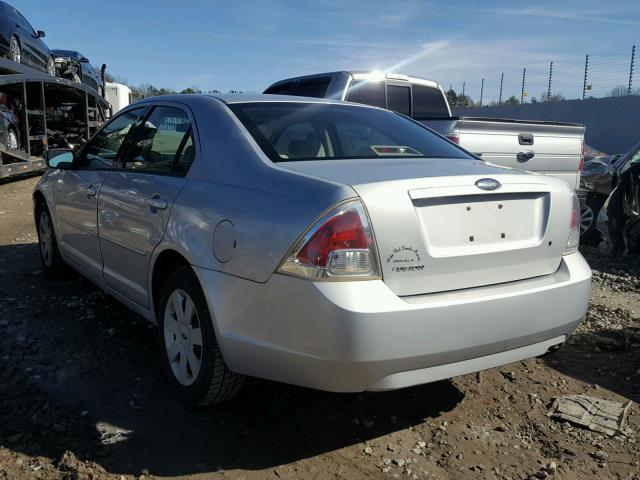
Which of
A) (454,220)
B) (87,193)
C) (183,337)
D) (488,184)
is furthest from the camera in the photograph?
(87,193)

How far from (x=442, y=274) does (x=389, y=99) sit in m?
6.72

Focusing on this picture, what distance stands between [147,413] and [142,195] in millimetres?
1250

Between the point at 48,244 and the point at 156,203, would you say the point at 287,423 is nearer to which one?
the point at 156,203

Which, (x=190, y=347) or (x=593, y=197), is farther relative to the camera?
(x=593, y=197)

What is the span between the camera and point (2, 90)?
11523mm

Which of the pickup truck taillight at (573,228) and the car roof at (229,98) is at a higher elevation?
the car roof at (229,98)

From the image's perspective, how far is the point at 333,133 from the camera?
3564mm

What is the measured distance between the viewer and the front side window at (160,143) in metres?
3.39

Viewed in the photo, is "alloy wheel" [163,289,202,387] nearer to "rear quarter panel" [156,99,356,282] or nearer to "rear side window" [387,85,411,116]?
"rear quarter panel" [156,99,356,282]

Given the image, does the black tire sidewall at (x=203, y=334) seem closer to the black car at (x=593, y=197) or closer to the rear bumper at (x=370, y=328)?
the rear bumper at (x=370, y=328)

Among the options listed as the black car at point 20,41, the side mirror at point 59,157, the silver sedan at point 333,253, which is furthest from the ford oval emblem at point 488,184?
the black car at point 20,41

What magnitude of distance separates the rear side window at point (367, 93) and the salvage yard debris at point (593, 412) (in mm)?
5721

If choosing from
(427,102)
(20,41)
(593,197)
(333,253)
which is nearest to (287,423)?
(333,253)

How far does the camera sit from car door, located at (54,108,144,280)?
4172 millimetres
